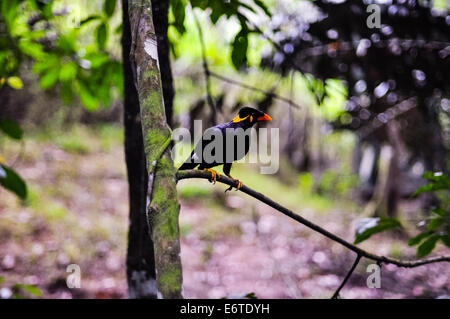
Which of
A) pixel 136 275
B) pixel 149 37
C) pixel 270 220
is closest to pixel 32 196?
pixel 270 220

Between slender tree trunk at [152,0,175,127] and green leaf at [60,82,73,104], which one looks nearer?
slender tree trunk at [152,0,175,127]

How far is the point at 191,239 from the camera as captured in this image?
5.00 meters

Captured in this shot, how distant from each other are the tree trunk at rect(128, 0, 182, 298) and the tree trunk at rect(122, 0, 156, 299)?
0.78 m

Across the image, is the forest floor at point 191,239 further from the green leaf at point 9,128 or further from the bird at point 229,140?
the green leaf at point 9,128

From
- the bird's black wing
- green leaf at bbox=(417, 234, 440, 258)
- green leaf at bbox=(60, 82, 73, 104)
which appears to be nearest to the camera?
green leaf at bbox=(417, 234, 440, 258)

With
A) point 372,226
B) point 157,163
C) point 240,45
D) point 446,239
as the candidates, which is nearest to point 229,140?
point 240,45

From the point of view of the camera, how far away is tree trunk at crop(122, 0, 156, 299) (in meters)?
1.84

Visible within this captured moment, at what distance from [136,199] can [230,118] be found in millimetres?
1390

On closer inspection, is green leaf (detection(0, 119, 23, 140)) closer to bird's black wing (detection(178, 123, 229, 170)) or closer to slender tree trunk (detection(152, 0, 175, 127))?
slender tree trunk (detection(152, 0, 175, 127))

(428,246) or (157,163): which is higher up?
(157,163)

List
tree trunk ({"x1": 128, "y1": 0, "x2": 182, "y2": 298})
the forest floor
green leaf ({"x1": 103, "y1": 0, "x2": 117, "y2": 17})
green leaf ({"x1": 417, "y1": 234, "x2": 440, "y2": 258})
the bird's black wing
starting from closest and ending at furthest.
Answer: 1. tree trunk ({"x1": 128, "y1": 0, "x2": 182, "y2": 298})
2. green leaf ({"x1": 417, "y1": 234, "x2": 440, "y2": 258})
3. the bird's black wing
4. green leaf ({"x1": 103, "y1": 0, "x2": 117, "y2": 17})
5. the forest floor

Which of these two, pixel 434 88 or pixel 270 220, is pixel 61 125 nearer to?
pixel 270 220

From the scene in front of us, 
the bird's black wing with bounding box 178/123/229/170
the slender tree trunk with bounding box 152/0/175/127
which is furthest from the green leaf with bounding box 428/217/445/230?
the slender tree trunk with bounding box 152/0/175/127

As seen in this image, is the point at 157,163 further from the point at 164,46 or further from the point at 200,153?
the point at 164,46
